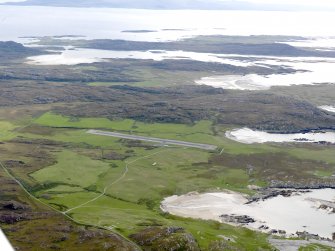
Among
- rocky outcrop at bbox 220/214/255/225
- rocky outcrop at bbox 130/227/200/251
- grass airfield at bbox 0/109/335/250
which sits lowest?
rocky outcrop at bbox 220/214/255/225

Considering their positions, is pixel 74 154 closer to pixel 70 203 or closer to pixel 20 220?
pixel 70 203

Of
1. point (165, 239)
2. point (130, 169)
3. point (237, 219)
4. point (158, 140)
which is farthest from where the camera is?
point (158, 140)

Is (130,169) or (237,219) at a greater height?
(130,169)

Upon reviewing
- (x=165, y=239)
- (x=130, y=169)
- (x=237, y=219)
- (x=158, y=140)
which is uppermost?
(x=165, y=239)

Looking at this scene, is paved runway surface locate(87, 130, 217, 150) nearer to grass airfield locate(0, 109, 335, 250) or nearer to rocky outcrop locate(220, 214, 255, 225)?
grass airfield locate(0, 109, 335, 250)

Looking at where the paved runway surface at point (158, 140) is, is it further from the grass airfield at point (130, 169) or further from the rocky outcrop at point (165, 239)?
the rocky outcrop at point (165, 239)

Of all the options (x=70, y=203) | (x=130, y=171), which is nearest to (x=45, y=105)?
(x=130, y=171)

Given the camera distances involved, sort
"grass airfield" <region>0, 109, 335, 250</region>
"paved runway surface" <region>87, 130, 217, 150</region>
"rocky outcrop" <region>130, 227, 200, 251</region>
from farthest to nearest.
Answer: "paved runway surface" <region>87, 130, 217, 150</region>, "grass airfield" <region>0, 109, 335, 250</region>, "rocky outcrop" <region>130, 227, 200, 251</region>

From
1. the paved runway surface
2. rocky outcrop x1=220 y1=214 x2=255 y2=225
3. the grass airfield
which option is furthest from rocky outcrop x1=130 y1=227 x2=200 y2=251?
the paved runway surface

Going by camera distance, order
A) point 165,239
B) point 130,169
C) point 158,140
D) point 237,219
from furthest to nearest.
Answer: point 158,140 < point 130,169 < point 237,219 < point 165,239

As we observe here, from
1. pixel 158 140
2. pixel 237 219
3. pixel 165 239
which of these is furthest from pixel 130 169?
pixel 165 239

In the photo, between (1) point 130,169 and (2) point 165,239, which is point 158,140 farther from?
(2) point 165,239
